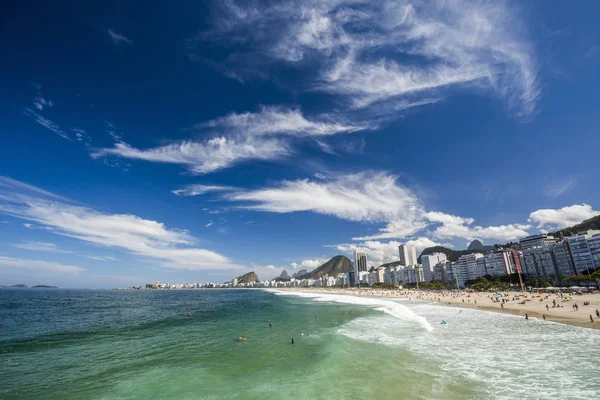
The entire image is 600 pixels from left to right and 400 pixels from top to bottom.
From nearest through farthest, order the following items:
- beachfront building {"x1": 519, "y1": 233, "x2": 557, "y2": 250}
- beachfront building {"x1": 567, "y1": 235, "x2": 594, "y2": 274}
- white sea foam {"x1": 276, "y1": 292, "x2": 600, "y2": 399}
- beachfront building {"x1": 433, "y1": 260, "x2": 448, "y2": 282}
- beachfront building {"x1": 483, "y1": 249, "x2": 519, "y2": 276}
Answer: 1. white sea foam {"x1": 276, "y1": 292, "x2": 600, "y2": 399}
2. beachfront building {"x1": 567, "y1": 235, "x2": 594, "y2": 274}
3. beachfront building {"x1": 483, "y1": 249, "x2": 519, "y2": 276}
4. beachfront building {"x1": 519, "y1": 233, "x2": 557, "y2": 250}
5. beachfront building {"x1": 433, "y1": 260, "x2": 448, "y2": 282}

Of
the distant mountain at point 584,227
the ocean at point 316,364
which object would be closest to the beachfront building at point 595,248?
the ocean at point 316,364

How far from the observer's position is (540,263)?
370 feet

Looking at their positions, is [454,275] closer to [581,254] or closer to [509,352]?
[581,254]

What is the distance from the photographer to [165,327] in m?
A: 41.1

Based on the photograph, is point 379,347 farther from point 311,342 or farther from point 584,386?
point 584,386

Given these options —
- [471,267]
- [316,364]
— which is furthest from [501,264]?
[316,364]

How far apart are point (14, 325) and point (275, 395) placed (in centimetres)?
5230

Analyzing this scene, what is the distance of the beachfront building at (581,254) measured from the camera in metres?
89.6

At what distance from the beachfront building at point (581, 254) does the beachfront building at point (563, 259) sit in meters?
2.89

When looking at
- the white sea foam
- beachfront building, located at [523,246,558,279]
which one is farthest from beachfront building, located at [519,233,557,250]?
the white sea foam

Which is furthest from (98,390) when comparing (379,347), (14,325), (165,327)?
(14,325)

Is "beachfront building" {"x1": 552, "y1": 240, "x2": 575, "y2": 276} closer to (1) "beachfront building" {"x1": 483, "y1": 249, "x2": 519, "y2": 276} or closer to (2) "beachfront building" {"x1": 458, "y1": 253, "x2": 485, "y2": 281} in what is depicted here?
(1) "beachfront building" {"x1": 483, "y1": 249, "x2": 519, "y2": 276}

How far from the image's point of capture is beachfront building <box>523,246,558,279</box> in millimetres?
107625

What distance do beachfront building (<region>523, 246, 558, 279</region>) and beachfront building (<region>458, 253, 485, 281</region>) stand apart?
21.6m
